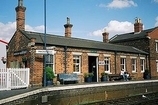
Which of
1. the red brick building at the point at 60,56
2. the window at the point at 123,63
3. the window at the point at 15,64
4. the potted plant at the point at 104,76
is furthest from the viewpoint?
the window at the point at 123,63

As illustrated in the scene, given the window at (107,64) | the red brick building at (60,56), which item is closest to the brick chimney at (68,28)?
the red brick building at (60,56)

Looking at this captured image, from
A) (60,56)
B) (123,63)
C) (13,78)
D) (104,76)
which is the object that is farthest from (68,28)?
(13,78)

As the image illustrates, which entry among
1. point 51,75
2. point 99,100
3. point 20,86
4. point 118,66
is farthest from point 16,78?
point 118,66

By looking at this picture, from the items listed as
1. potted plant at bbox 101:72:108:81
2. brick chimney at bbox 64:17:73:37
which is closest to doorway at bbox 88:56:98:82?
potted plant at bbox 101:72:108:81

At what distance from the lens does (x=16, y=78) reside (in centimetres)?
1517

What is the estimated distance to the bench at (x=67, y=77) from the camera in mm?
18984

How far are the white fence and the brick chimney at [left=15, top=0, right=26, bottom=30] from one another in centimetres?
596

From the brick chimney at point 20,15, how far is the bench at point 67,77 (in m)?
5.98

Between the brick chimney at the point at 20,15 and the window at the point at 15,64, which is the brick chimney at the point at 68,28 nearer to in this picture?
the brick chimney at the point at 20,15

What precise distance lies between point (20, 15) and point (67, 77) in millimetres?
7153

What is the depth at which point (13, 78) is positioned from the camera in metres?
15.0

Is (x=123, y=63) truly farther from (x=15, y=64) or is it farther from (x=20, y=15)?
(x=20, y=15)

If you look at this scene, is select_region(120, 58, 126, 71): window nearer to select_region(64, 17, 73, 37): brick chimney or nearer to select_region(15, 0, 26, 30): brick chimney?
select_region(64, 17, 73, 37): brick chimney

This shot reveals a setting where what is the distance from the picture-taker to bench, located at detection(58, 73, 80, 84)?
1898 centimetres
